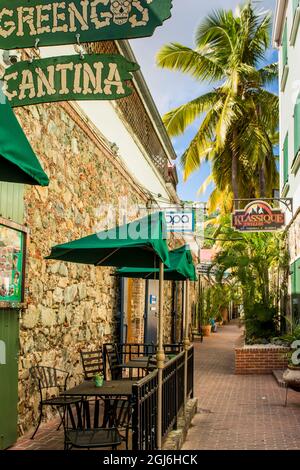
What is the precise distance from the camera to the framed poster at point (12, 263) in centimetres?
624

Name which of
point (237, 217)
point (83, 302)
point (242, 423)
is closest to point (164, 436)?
point (242, 423)

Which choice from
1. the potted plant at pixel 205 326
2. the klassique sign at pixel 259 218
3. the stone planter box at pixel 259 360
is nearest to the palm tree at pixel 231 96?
the klassique sign at pixel 259 218

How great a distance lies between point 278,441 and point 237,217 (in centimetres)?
856

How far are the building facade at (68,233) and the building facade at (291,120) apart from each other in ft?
11.5

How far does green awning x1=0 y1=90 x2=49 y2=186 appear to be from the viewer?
3088mm

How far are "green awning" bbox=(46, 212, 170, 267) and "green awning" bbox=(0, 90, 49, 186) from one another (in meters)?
1.93

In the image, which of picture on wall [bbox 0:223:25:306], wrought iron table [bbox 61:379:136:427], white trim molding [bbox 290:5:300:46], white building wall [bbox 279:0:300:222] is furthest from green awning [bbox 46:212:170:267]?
white trim molding [bbox 290:5:300:46]

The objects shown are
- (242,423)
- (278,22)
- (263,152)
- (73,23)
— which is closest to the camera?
(73,23)

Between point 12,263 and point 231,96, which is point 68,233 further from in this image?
point 231,96

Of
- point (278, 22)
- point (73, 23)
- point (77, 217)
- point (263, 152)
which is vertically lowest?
point (77, 217)

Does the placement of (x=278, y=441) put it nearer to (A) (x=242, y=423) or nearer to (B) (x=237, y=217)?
(A) (x=242, y=423)

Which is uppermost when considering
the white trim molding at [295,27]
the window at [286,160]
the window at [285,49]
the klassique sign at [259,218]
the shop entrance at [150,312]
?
the window at [285,49]

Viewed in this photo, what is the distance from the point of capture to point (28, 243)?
6.93 meters

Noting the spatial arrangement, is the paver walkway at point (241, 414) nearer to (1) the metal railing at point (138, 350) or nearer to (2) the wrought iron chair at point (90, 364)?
(1) the metal railing at point (138, 350)
